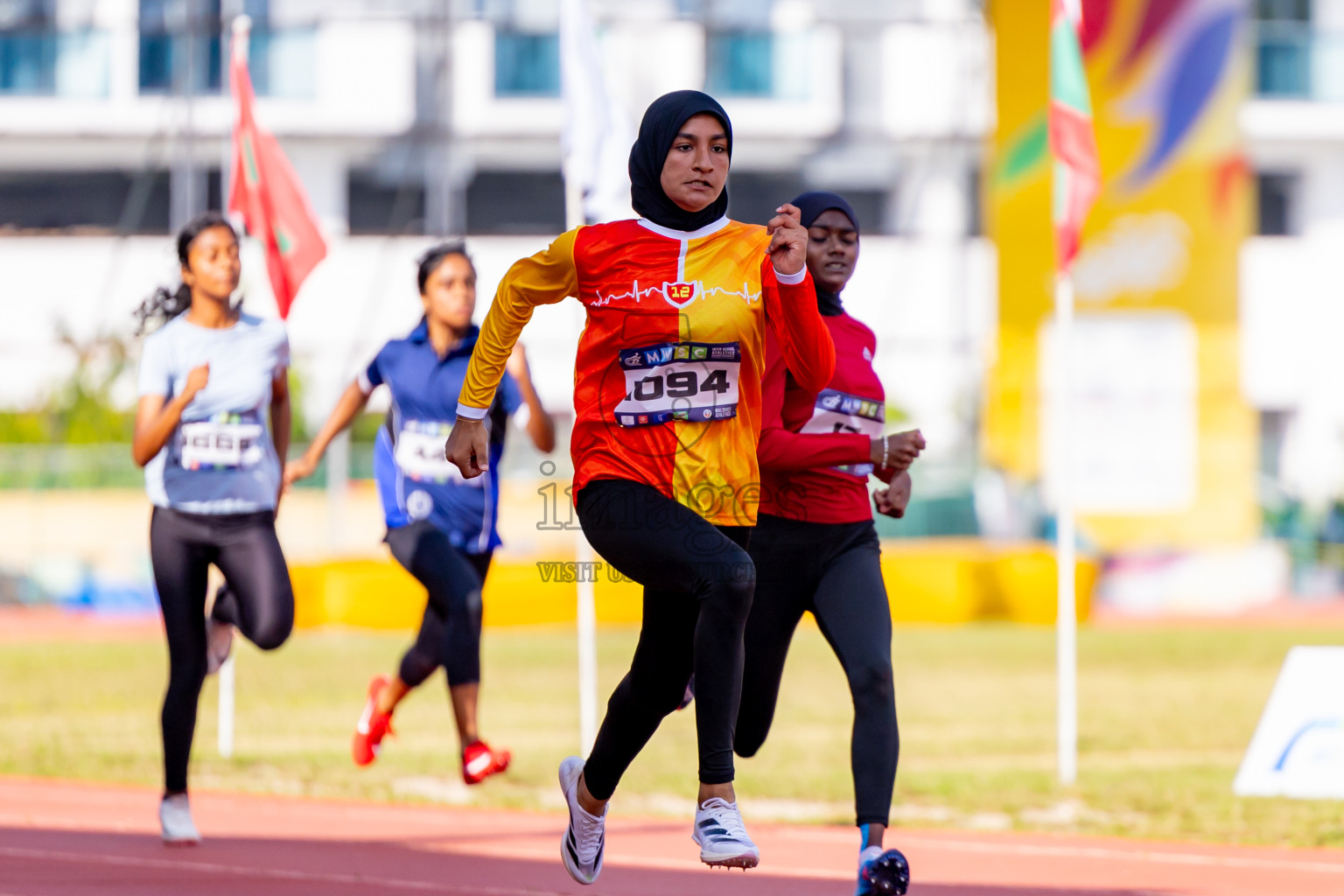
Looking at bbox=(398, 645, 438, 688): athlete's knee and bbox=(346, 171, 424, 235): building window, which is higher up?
bbox=(346, 171, 424, 235): building window

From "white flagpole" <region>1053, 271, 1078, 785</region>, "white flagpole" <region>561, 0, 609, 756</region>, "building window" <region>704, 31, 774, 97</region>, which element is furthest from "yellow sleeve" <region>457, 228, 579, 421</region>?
"building window" <region>704, 31, 774, 97</region>

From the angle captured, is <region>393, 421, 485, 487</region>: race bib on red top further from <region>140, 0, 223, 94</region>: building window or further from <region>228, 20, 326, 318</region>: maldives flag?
<region>140, 0, 223, 94</region>: building window

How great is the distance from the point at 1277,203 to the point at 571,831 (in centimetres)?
3459

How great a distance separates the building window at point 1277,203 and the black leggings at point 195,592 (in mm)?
32817

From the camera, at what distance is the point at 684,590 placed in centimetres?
515

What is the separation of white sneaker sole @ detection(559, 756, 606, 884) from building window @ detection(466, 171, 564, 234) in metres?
30.2

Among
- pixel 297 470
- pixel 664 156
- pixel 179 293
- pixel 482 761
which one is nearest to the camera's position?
pixel 664 156

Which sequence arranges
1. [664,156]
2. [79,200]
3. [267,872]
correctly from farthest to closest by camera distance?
[79,200], [267,872], [664,156]

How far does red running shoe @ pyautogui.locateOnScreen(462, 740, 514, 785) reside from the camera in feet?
26.3

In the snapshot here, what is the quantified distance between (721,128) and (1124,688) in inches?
429

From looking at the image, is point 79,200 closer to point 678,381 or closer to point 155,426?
point 155,426

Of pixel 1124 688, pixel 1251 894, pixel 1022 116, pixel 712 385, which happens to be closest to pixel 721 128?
pixel 712 385

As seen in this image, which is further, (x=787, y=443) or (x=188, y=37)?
(x=188, y=37)

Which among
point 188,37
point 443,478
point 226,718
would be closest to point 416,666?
point 443,478
